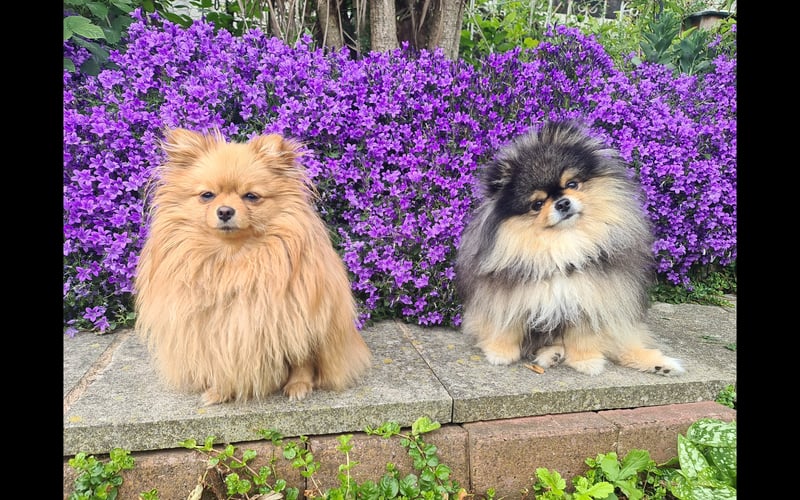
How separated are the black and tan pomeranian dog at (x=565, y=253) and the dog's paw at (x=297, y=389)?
3.42 feet

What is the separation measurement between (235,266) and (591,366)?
6.15ft

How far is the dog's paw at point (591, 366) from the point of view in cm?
269

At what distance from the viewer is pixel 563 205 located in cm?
243

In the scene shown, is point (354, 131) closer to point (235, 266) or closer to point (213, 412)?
point (235, 266)

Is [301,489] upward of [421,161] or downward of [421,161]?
downward

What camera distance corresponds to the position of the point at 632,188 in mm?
2625

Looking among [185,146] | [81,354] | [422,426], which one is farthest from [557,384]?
[81,354]

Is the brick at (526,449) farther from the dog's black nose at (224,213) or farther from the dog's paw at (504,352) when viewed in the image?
the dog's black nose at (224,213)

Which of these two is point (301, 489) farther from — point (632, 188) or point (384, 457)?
point (632, 188)

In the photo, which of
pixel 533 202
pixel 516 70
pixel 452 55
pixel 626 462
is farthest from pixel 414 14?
pixel 626 462

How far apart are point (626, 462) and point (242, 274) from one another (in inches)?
78.1

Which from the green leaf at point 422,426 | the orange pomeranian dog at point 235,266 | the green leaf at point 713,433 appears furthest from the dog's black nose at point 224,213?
the green leaf at point 713,433

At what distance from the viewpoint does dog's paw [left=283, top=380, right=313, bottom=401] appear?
93.9 inches

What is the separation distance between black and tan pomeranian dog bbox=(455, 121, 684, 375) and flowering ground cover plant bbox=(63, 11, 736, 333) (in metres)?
0.66
